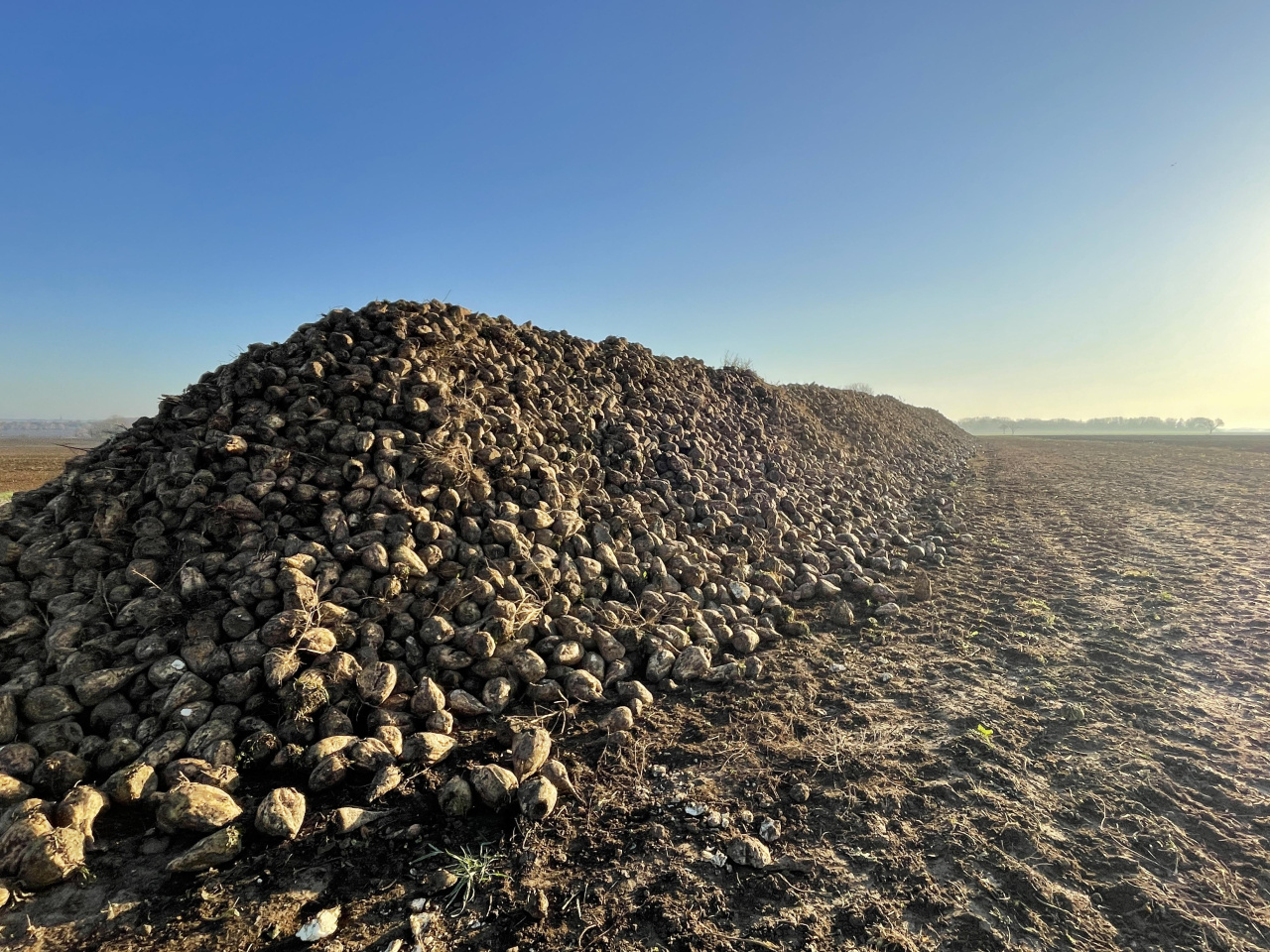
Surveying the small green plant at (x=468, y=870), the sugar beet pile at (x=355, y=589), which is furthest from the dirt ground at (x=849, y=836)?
the sugar beet pile at (x=355, y=589)

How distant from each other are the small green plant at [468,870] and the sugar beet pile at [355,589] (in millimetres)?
280

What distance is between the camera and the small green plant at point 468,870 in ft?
8.41

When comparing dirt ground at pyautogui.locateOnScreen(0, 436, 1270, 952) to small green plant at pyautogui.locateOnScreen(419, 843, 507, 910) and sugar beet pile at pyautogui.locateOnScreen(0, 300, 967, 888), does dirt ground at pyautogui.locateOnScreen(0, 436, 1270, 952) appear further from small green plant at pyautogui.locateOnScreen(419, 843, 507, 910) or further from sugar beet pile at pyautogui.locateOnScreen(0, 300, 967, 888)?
sugar beet pile at pyautogui.locateOnScreen(0, 300, 967, 888)

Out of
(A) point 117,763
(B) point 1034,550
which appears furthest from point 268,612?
(B) point 1034,550

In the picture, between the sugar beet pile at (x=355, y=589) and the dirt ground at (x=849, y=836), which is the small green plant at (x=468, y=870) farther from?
the sugar beet pile at (x=355, y=589)

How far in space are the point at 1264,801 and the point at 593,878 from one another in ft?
13.9

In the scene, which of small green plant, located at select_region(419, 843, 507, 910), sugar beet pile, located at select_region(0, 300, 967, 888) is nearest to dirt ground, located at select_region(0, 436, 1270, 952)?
small green plant, located at select_region(419, 843, 507, 910)

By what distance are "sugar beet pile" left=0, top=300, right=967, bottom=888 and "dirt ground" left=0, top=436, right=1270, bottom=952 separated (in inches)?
8.4

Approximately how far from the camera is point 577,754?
363 centimetres

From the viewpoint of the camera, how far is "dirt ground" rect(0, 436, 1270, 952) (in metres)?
2.44

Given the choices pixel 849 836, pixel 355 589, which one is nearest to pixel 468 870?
pixel 849 836

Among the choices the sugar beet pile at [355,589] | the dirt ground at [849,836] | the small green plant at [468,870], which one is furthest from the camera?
the sugar beet pile at [355,589]

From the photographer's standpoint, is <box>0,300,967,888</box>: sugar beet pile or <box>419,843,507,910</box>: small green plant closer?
<box>419,843,507,910</box>: small green plant

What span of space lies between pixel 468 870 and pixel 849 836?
6.85ft
